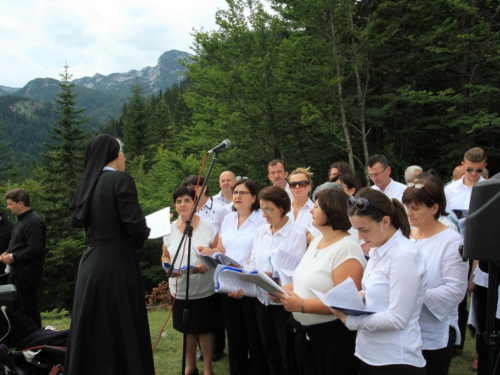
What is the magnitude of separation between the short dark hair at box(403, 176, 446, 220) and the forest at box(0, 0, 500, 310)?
12.4 m

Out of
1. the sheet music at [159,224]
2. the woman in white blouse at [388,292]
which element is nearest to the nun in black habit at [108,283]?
the sheet music at [159,224]

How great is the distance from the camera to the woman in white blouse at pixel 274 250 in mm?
3586

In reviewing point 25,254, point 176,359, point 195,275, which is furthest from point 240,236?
point 25,254

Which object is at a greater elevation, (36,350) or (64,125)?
(64,125)

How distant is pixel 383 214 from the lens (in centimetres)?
238

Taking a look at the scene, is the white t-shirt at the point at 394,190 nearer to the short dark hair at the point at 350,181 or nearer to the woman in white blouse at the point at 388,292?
the short dark hair at the point at 350,181

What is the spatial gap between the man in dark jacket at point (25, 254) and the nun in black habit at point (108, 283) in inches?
119

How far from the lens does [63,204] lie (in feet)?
76.7

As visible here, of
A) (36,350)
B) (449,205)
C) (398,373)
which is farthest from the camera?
(449,205)

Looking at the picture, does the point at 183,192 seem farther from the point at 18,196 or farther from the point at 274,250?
the point at 18,196

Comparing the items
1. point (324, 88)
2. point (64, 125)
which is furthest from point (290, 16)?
point (64, 125)

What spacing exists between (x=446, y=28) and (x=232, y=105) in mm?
8407

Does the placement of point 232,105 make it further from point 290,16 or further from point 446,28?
point 446,28

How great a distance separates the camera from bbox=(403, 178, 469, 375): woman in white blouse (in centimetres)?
262
